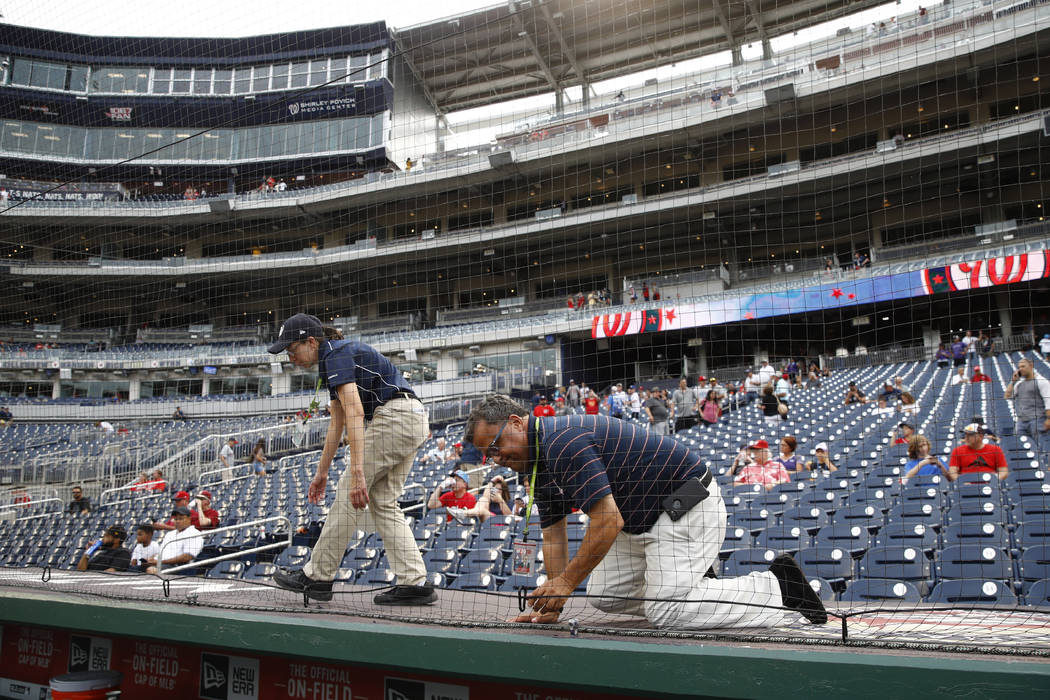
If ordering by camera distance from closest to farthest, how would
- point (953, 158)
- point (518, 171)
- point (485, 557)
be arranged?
1. point (485, 557)
2. point (953, 158)
3. point (518, 171)

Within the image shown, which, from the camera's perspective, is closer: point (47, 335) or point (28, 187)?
point (47, 335)

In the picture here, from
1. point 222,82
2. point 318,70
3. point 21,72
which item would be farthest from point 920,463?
point 21,72

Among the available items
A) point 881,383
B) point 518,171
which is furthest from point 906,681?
point 518,171

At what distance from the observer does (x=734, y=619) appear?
2.26 m

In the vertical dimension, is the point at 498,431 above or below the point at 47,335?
below

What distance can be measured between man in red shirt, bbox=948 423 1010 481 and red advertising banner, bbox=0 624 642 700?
5.03 meters

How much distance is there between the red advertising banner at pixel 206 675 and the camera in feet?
A: 7.70

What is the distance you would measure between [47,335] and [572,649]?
114 ft

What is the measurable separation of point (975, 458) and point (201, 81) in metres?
40.3

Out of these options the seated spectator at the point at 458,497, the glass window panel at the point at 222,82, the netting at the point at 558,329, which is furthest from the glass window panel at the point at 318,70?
the seated spectator at the point at 458,497

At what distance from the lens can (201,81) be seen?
3634 centimetres

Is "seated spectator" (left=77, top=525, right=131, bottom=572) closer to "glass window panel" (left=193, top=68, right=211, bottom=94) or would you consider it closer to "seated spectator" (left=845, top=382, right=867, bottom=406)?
"seated spectator" (left=845, top=382, right=867, bottom=406)

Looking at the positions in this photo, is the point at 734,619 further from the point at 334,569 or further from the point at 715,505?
the point at 334,569

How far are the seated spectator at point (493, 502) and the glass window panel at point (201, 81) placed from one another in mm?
37214
